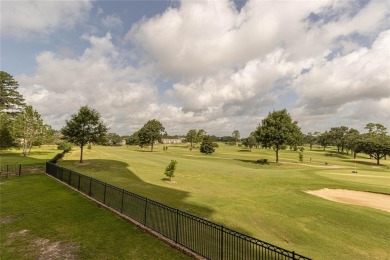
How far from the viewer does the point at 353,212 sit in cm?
1908

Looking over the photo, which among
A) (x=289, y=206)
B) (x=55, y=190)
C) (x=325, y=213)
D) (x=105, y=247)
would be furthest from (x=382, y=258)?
(x=55, y=190)

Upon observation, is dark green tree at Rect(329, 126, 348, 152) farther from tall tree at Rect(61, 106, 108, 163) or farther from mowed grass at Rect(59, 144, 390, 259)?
tall tree at Rect(61, 106, 108, 163)

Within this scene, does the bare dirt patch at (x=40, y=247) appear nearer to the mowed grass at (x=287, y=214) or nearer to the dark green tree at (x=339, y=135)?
the mowed grass at (x=287, y=214)

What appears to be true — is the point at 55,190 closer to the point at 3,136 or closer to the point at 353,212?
the point at 353,212

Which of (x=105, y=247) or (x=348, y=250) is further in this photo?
(x=348, y=250)

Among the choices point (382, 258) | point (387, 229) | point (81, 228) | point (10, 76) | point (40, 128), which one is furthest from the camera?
point (10, 76)

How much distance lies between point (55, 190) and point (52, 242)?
440 inches

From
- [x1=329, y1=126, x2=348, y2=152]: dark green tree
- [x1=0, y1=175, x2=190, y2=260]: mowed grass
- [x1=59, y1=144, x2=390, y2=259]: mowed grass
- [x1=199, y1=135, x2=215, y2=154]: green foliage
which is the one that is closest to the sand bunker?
[x1=59, y1=144, x2=390, y2=259]: mowed grass

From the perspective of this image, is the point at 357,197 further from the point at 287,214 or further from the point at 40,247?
the point at 40,247

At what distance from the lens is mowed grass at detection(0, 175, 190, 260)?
405 inches

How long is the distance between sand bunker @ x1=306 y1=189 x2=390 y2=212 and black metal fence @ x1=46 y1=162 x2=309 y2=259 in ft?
49.4

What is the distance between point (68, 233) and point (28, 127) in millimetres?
55096

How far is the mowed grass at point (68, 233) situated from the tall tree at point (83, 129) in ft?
77.8

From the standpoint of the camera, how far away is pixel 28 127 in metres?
57.0
